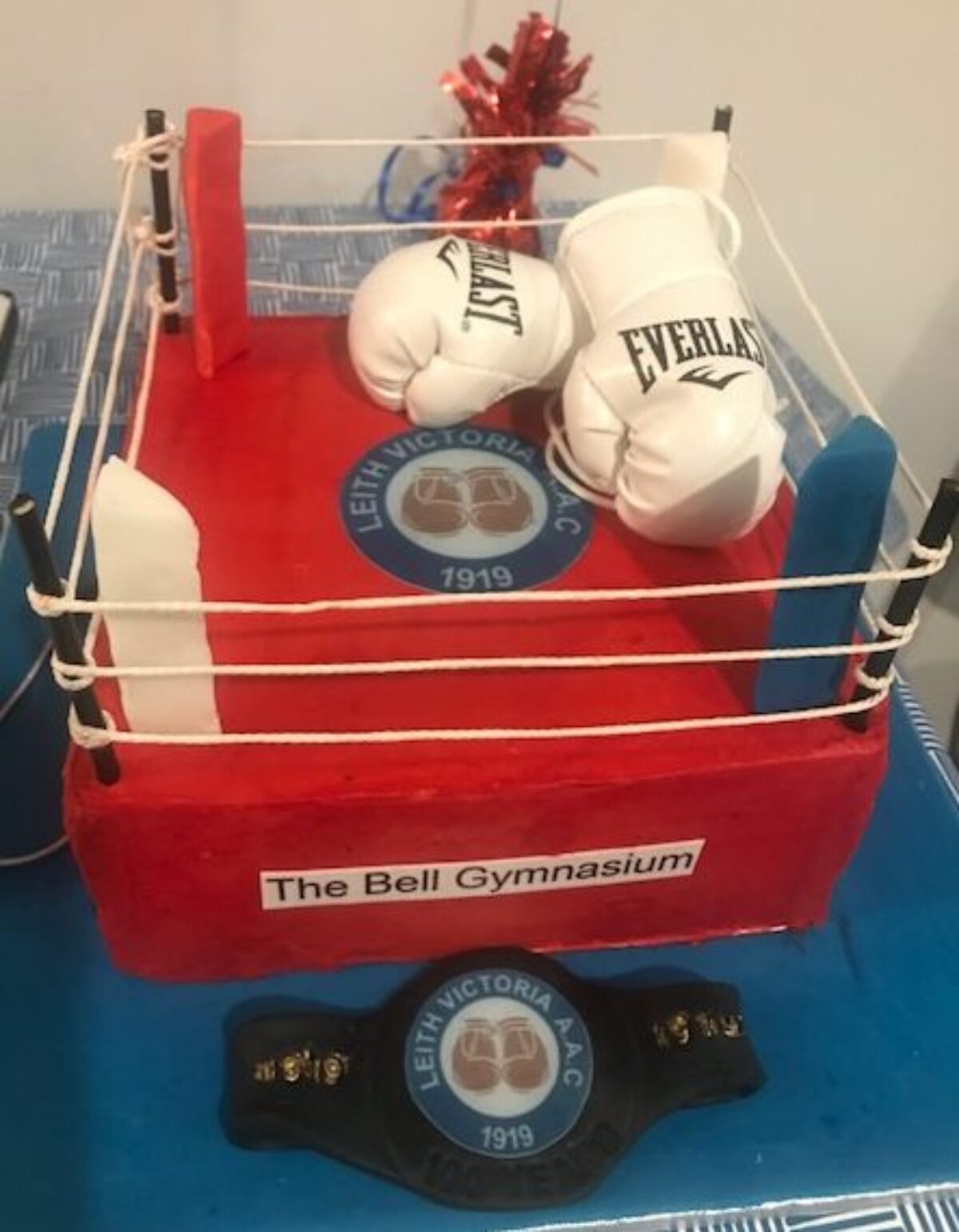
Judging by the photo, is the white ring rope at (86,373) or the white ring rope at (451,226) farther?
the white ring rope at (451,226)

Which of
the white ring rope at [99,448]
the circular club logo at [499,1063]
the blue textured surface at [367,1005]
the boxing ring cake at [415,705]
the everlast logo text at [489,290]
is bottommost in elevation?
the blue textured surface at [367,1005]

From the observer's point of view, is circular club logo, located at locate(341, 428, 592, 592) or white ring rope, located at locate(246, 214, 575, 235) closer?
circular club logo, located at locate(341, 428, 592, 592)

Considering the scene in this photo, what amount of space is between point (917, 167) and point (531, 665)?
772mm

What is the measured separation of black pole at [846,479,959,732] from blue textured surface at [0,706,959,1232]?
4.9 inches

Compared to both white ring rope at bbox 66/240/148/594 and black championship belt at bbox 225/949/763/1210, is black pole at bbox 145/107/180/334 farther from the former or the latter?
black championship belt at bbox 225/949/763/1210

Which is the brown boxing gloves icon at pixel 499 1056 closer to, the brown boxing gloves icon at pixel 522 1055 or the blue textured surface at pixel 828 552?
the brown boxing gloves icon at pixel 522 1055

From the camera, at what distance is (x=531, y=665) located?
490mm

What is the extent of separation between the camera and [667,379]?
548mm

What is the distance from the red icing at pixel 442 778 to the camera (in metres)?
0.49

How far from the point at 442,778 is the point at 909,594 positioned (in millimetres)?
173

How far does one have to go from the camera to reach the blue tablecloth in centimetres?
49

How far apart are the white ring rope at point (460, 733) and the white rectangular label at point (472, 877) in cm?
5

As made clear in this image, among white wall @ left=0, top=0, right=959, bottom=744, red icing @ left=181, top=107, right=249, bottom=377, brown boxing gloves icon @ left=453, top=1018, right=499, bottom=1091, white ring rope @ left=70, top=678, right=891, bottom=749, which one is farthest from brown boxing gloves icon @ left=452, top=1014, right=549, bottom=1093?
white wall @ left=0, top=0, right=959, bottom=744

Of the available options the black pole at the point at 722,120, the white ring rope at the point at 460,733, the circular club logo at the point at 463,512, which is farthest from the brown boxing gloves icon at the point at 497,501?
the black pole at the point at 722,120
